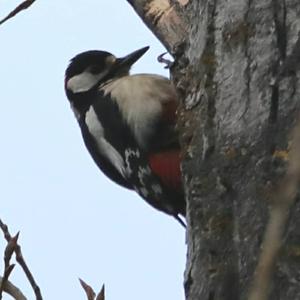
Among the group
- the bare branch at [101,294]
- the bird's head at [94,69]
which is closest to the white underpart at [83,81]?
the bird's head at [94,69]

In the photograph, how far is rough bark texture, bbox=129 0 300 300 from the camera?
1572 mm

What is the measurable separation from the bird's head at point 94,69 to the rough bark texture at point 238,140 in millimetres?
2199

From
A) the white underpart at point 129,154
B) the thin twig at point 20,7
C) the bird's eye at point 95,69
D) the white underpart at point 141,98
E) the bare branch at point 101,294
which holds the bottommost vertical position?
the white underpart at point 129,154

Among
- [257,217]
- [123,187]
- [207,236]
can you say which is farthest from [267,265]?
[123,187]

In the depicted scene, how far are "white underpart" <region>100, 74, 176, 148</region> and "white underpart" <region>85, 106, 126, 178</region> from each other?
142mm

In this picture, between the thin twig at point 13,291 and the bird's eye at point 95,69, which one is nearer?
the thin twig at point 13,291

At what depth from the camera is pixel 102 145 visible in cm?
365

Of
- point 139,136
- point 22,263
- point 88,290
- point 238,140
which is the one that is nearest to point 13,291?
point 22,263

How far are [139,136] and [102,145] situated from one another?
11.7 inches

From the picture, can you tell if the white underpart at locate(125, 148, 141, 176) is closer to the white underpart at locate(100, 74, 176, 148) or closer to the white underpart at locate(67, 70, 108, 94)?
the white underpart at locate(100, 74, 176, 148)

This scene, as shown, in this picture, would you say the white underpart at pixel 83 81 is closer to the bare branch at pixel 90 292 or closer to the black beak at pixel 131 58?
the black beak at pixel 131 58

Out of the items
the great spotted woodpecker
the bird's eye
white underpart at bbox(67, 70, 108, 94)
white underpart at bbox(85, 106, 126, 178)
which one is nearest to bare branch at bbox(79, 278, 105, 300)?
the great spotted woodpecker

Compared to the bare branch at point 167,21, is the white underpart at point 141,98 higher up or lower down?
lower down

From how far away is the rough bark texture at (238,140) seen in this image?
157cm
